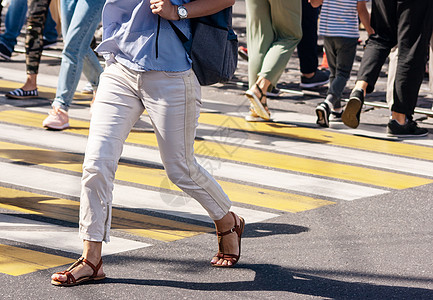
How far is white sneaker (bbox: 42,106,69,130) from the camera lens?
26.6 ft

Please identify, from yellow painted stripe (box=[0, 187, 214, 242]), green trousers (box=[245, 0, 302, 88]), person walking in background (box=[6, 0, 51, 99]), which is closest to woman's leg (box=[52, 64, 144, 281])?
yellow painted stripe (box=[0, 187, 214, 242])

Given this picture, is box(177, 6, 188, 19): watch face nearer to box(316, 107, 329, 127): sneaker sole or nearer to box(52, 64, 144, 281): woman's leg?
box(52, 64, 144, 281): woman's leg

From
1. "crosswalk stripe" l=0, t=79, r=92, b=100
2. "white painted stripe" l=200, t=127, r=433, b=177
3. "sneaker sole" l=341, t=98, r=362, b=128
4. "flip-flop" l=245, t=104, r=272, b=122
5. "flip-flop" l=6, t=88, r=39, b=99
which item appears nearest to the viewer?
"white painted stripe" l=200, t=127, r=433, b=177

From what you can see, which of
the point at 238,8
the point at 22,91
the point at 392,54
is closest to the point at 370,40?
the point at 392,54

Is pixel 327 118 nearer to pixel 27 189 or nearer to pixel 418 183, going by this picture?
pixel 418 183

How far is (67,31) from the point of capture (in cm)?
830

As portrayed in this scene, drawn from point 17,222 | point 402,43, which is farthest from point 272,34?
point 17,222

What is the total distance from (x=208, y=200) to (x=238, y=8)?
16600mm

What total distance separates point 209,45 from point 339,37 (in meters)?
4.71

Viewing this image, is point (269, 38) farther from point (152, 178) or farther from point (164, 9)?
point (164, 9)

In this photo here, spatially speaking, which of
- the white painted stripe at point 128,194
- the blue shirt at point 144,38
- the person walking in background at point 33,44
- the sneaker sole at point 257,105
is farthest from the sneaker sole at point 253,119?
the blue shirt at point 144,38

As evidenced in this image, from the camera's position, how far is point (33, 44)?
930cm

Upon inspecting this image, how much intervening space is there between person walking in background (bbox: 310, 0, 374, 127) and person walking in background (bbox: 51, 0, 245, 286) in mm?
4475

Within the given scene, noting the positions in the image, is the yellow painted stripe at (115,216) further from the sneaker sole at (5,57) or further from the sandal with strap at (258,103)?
the sneaker sole at (5,57)
